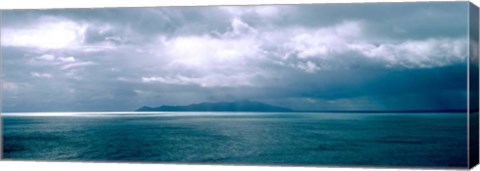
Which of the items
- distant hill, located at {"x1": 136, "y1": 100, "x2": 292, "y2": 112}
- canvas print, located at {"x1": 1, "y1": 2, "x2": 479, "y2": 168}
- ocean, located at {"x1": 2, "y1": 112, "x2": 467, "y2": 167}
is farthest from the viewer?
distant hill, located at {"x1": 136, "y1": 100, "x2": 292, "y2": 112}

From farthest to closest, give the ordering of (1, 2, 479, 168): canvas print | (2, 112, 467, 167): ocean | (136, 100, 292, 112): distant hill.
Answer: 1. (136, 100, 292, 112): distant hill
2. (2, 112, 467, 167): ocean
3. (1, 2, 479, 168): canvas print

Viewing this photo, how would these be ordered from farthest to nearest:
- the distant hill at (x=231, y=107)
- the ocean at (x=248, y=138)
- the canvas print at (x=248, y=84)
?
the distant hill at (x=231, y=107) < the ocean at (x=248, y=138) < the canvas print at (x=248, y=84)

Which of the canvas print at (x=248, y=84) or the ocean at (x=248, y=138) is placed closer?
the canvas print at (x=248, y=84)

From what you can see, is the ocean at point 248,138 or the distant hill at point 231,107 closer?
the ocean at point 248,138

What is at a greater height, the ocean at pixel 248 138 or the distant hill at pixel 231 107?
the distant hill at pixel 231 107

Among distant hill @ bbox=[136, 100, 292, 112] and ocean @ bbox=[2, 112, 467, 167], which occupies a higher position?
distant hill @ bbox=[136, 100, 292, 112]

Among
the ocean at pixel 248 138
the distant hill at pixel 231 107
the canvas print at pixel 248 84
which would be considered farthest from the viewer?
the distant hill at pixel 231 107
